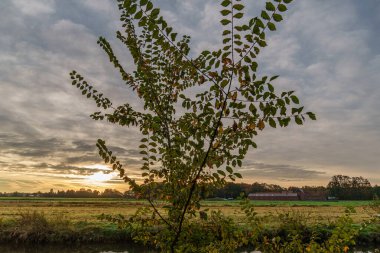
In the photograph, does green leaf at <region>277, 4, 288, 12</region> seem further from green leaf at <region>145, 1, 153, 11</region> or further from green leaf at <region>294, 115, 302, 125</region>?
green leaf at <region>145, 1, 153, 11</region>

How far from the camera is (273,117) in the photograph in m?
2.29

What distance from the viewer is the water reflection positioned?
723 inches

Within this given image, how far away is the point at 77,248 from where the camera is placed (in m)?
19.1

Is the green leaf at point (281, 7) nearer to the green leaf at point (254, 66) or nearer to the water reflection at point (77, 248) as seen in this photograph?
the green leaf at point (254, 66)

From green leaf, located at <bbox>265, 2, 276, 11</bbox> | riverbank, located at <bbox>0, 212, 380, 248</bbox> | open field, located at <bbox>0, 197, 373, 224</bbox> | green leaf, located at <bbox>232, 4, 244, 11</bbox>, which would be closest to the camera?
green leaf, located at <bbox>265, 2, 276, 11</bbox>

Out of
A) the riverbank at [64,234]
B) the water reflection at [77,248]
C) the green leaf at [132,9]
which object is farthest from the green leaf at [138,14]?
the riverbank at [64,234]

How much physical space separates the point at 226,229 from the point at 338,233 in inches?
55.1

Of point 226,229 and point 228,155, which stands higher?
point 228,155

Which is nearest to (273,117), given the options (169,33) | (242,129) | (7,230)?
(242,129)

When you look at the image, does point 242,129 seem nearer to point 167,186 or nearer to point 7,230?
point 167,186

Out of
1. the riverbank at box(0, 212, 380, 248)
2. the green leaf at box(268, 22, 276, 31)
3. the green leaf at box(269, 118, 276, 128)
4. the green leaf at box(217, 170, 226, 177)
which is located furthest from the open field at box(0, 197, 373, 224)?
the green leaf at box(268, 22, 276, 31)

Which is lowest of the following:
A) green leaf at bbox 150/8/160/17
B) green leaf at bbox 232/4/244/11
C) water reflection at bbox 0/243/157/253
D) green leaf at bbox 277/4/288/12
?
water reflection at bbox 0/243/157/253

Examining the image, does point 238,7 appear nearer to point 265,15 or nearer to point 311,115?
point 265,15

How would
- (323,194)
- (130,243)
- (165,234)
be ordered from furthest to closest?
(323,194) < (130,243) < (165,234)
